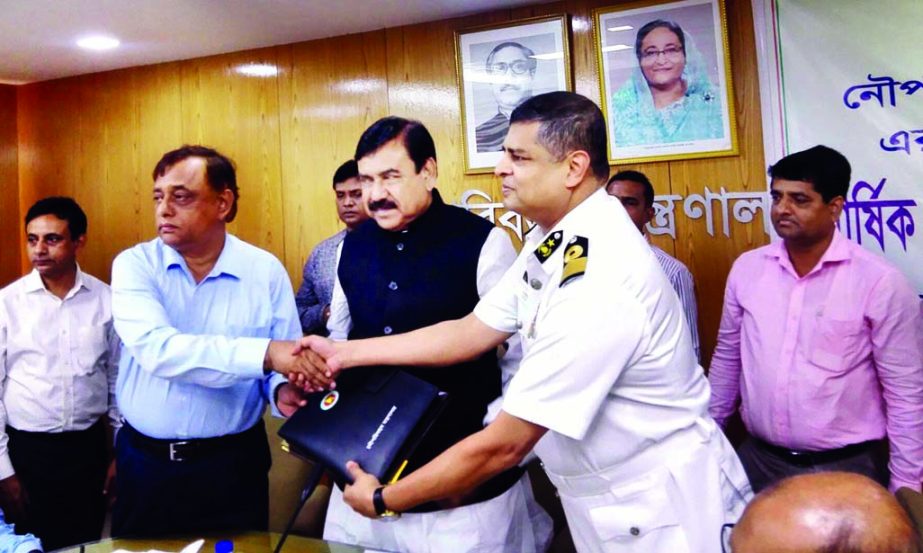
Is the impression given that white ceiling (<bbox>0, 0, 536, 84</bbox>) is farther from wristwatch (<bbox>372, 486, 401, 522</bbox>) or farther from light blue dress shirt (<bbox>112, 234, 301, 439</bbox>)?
wristwatch (<bbox>372, 486, 401, 522</bbox>)

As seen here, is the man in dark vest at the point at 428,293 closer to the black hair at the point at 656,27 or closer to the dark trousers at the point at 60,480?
the dark trousers at the point at 60,480

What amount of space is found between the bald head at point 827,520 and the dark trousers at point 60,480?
2698mm

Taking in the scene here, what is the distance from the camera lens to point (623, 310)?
3.92 feet

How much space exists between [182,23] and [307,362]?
8.66ft

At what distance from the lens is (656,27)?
3.27m

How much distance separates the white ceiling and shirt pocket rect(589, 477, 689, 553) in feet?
9.15

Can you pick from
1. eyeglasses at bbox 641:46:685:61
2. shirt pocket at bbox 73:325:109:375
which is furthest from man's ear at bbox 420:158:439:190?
eyeglasses at bbox 641:46:685:61

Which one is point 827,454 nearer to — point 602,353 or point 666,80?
point 602,353

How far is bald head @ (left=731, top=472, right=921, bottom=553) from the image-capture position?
2.12 ft

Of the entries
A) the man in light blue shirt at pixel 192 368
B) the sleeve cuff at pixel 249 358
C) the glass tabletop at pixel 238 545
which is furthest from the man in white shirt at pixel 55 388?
the sleeve cuff at pixel 249 358

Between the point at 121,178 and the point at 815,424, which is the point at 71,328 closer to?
the point at 121,178

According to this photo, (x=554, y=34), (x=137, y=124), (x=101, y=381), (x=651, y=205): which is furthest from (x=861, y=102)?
(x=137, y=124)

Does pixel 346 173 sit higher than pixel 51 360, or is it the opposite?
pixel 346 173

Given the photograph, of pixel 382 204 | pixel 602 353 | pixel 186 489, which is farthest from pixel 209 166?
pixel 602 353
